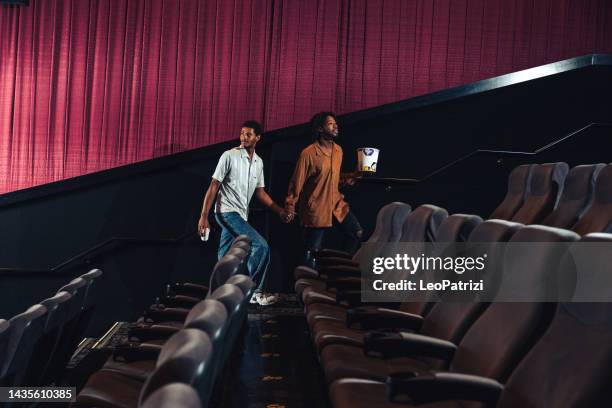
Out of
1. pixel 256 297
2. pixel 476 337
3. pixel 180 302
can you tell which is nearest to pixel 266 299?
pixel 256 297

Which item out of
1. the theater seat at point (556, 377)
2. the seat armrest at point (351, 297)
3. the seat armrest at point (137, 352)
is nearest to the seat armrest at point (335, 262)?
the seat armrest at point (351, 297)

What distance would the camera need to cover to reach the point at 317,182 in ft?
15.1

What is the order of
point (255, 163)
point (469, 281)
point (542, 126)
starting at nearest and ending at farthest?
point (469, 281), point (255, 163), point (542, 126)

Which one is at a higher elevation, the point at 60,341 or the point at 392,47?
the point at 392,47

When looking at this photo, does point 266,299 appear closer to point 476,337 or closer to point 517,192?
point 517,192

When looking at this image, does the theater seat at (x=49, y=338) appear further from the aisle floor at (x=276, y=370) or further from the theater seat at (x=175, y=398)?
the theater seat at (x=175, y=398)

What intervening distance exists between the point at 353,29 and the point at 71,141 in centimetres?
257

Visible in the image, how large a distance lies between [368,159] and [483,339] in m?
2.86

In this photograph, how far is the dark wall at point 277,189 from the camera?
5031 millimetres

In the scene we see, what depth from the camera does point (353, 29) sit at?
6.22 m

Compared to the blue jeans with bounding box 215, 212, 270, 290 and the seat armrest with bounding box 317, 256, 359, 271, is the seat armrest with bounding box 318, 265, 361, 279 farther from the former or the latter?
the blue jeans with bounding box 215, 212, 270, 290

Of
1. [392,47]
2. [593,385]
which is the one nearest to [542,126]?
[392,47]

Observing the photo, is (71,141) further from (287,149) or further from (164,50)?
(287,149)

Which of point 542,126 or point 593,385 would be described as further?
→ point 542,126
